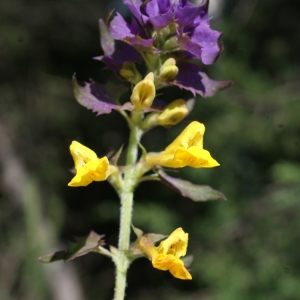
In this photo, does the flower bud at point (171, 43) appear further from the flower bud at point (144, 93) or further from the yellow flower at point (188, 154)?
the yellow flower at point (188, 154)

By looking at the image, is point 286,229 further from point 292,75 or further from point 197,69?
point 197,69

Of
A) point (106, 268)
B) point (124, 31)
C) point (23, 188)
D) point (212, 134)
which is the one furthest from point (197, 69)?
point (106, 268)

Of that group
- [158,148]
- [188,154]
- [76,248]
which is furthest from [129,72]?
A: [158,148]

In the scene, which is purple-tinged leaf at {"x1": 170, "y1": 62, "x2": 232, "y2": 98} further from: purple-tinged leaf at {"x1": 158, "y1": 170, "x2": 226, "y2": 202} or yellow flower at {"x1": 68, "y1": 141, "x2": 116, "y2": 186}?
yellow flower at {"x1": 68, "y1": 141, "x2": 116, "y2": 186}

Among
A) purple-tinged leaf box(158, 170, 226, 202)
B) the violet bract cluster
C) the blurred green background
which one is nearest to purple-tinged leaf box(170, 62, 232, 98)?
the violet bract cluster

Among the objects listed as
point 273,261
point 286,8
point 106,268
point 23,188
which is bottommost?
point 106,268

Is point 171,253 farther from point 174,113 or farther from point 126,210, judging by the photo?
point 174,113
